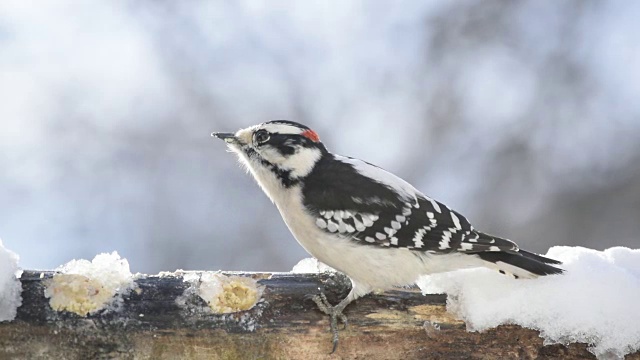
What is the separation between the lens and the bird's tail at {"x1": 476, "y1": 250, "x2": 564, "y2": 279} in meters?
3.44

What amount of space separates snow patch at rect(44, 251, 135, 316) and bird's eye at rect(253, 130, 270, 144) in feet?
2.82

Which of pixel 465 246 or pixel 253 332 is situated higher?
pixel 465 246

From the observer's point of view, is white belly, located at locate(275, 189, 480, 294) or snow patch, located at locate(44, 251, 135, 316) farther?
white belly, located at locate(275, 189, 480, 294)

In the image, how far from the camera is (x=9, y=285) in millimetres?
3166

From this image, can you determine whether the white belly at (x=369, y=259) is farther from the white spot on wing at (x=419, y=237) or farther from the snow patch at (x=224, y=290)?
the snow patch at (x=224, y=290)

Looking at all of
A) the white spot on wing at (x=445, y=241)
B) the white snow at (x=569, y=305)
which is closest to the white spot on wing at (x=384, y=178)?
the white spot on wing at (x=445, y=241)

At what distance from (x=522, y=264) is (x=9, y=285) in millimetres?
2019

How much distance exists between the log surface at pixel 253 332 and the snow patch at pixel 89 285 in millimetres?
31

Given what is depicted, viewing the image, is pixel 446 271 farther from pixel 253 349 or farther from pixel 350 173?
pixel 253 349

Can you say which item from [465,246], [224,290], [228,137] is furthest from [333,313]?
[228,137]

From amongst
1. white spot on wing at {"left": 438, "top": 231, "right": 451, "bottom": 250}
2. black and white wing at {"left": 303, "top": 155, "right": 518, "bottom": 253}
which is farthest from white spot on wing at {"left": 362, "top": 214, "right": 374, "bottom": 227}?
white spot on wing at {"left": 438, "top": 231, "right": 451, "bottom": 250}

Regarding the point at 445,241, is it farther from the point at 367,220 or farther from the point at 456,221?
the point at 367,220

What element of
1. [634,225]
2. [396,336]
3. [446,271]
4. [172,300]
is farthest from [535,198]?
[172,300]

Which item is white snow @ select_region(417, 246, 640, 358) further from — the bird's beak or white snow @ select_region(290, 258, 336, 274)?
the bird's beak
